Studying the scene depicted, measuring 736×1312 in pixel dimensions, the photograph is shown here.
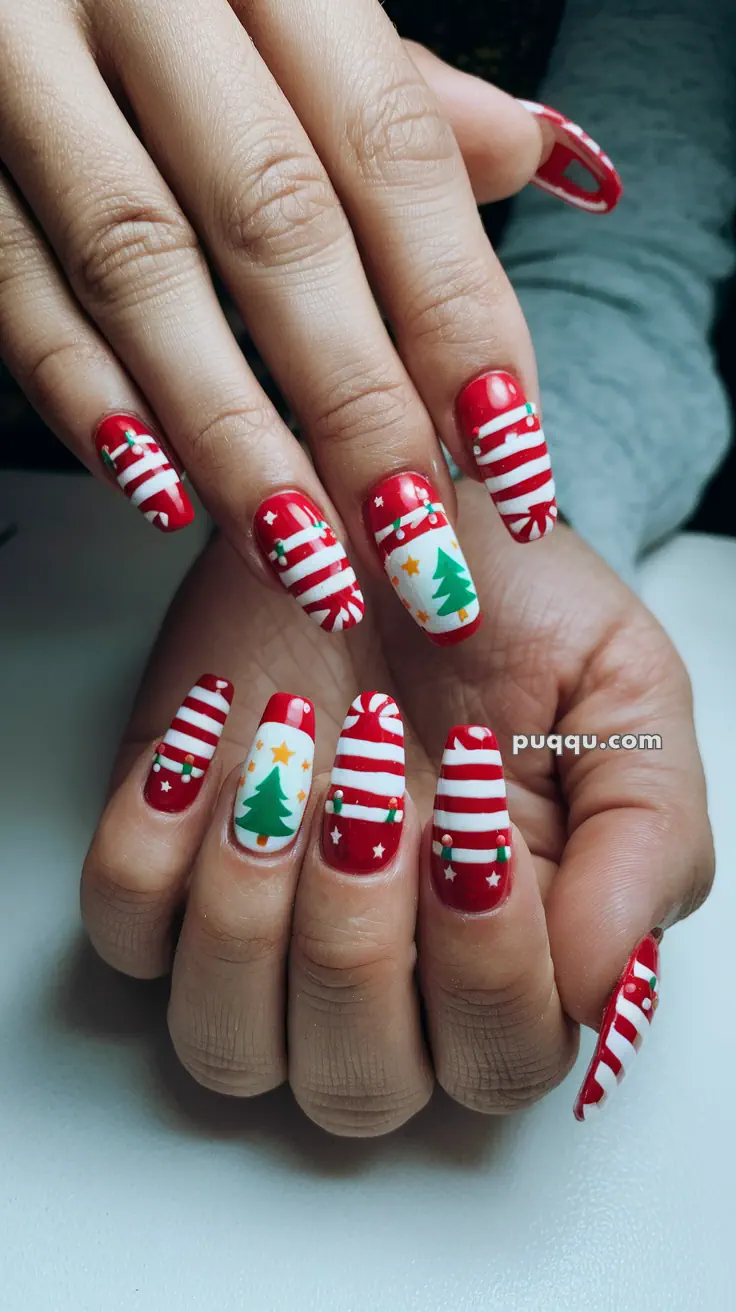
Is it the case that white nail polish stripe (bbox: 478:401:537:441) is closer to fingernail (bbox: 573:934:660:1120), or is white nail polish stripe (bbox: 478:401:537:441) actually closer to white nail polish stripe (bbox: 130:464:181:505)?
white nail polish stripe (bbox: 130:464:181:505)

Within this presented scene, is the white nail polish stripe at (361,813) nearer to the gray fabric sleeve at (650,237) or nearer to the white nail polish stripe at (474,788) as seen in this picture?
the white nail polish stripe at (474,788)

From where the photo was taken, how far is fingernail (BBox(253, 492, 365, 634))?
512 millimetres

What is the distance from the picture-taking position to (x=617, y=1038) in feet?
1.57

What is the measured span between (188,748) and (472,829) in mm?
155

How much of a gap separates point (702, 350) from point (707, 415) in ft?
0.26

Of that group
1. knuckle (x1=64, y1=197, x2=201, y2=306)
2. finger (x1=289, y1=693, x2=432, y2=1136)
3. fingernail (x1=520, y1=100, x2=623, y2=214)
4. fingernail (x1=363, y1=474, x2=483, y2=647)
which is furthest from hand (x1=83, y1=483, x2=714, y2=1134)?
fingernail (x1=520, y1=100, x2=623, y2=214)

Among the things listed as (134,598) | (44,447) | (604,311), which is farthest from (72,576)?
(604,311)

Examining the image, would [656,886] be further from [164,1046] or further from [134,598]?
[134,598]

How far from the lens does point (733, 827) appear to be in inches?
26.3

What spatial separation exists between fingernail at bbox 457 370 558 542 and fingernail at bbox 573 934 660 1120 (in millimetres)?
234

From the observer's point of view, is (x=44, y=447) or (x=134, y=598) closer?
(x=134, y=598)

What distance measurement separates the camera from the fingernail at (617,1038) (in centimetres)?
48

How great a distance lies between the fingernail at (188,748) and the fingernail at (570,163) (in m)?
0.42

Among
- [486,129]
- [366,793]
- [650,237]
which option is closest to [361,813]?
[366,793]
